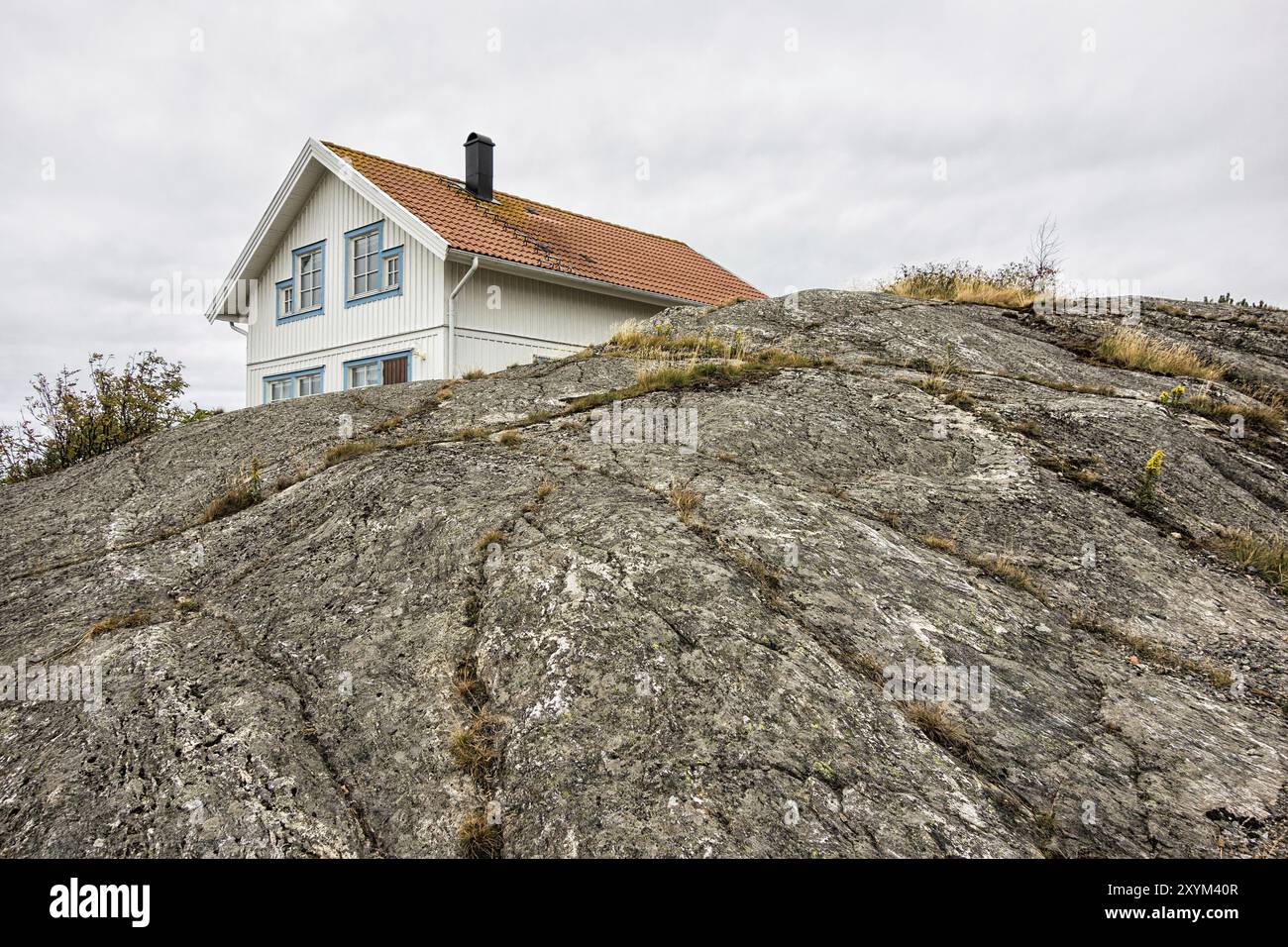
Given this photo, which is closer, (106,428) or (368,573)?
(368,573)

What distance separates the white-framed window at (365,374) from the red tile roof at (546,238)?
3.62m

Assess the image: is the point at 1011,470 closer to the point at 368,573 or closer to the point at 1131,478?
the point at 1131,478

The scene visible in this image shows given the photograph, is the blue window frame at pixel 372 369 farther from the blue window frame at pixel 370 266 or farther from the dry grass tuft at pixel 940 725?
the dry grass tuft at pixel 940 725

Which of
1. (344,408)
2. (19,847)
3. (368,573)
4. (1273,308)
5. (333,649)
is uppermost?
(1273,308)

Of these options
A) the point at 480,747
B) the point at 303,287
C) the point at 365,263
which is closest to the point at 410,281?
the point at 365,263

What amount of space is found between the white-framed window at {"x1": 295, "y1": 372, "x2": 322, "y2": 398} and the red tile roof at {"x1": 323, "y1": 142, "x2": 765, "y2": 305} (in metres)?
5.07

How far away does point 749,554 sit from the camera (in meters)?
5.47

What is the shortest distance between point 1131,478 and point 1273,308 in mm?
10440

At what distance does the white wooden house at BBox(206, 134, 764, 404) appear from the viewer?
1702 cm

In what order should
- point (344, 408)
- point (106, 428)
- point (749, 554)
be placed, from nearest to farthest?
point (749, 554)
point (344, 408)
point (106, 428)

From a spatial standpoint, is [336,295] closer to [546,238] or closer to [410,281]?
[410,281]

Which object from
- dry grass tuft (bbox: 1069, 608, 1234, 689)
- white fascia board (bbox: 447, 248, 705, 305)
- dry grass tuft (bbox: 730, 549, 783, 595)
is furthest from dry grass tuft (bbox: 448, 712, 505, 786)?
white fascia board (bbox: 447, 248, 705, 305)

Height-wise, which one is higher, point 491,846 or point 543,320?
point 543,320

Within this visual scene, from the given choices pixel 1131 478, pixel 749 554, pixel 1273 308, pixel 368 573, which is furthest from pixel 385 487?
pixel 1273 308
